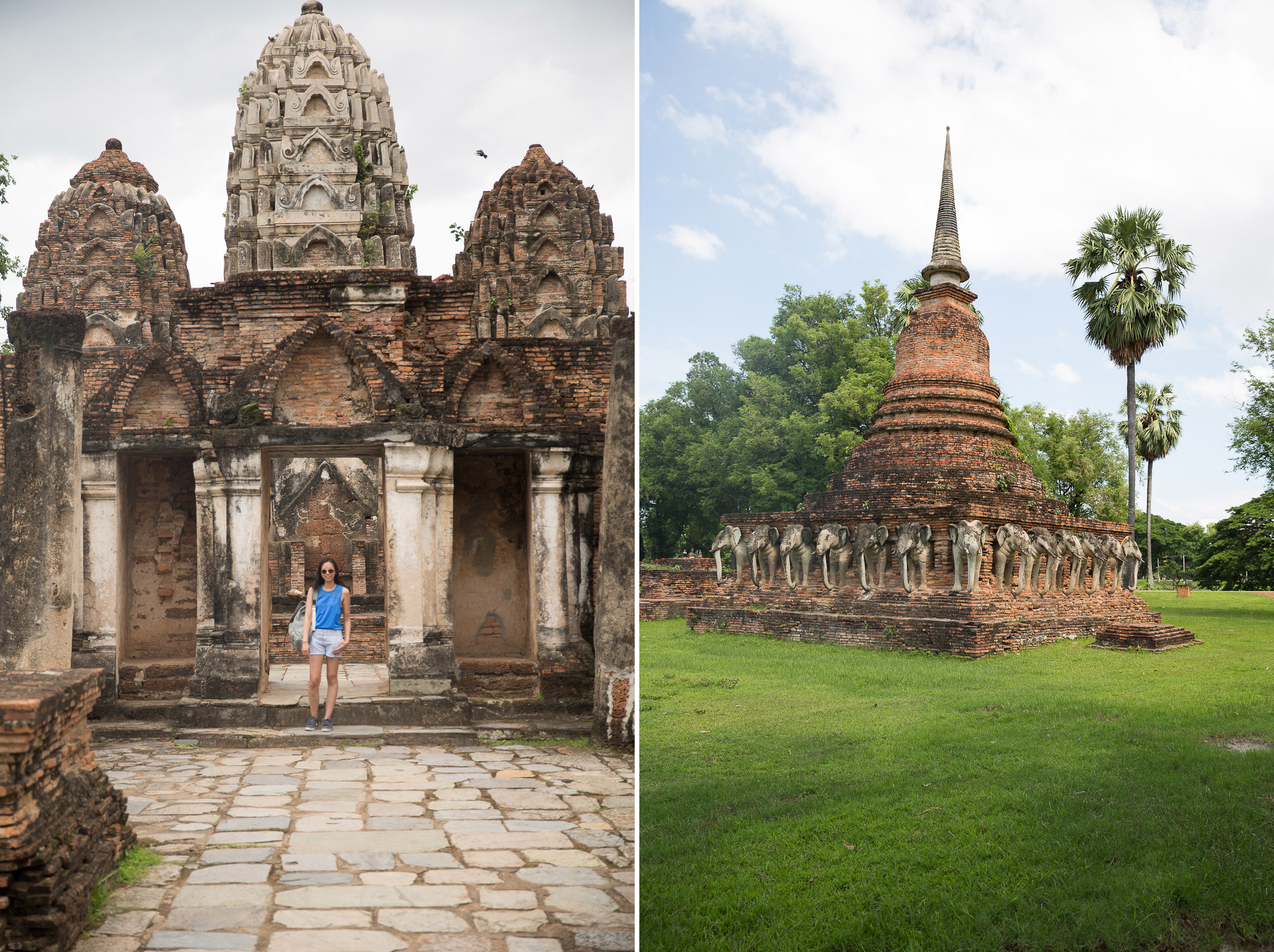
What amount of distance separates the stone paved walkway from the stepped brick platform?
754cm

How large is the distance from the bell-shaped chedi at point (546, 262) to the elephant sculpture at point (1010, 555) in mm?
8051

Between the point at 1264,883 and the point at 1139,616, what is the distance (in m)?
12.9

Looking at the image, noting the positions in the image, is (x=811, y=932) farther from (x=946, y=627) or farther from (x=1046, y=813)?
(x=946, y=627)

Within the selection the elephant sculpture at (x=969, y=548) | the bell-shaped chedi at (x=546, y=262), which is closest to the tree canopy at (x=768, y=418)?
the bell-shaped chedi at (x=546, y=262)

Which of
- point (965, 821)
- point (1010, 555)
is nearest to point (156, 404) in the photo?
point (965, 821)

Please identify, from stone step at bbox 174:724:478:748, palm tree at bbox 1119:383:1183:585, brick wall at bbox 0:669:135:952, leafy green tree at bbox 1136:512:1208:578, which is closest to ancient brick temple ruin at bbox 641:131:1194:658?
leafy green tree at bbox 1136:512:1208:578

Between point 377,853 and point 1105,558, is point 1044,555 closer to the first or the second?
point 1105,558

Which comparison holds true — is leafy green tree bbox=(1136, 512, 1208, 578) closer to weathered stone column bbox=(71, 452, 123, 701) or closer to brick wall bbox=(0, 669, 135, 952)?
brick wall bbox=(0, 669, 135, 952)

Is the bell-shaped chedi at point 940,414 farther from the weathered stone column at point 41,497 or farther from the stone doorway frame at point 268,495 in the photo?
the weathered stone column at point 41,497

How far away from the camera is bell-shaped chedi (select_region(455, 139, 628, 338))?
18.4 metres

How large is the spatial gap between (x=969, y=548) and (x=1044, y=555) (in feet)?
8.94

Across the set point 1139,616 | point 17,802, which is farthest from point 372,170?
point 1139,616

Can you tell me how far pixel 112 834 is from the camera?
4.47 m

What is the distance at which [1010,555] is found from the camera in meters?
14.1
